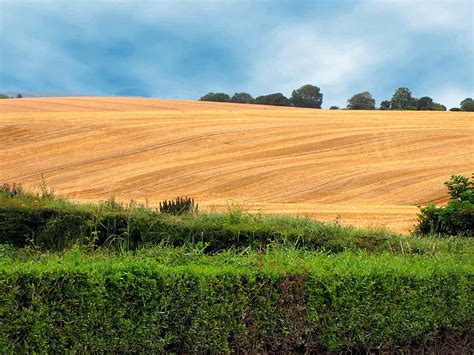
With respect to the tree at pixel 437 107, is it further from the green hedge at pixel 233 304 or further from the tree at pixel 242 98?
the green hedge at pixel 233 304

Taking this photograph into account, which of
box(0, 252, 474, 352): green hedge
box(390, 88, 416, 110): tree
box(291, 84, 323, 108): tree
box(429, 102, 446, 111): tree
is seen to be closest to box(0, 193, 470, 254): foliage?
box(0, 252, 474, 352): green hedge

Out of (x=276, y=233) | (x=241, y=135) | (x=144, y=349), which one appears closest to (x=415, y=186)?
(x=241, y=135)

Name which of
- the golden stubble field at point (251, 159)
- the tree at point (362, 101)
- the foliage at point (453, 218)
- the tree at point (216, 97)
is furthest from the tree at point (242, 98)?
the foliage at point (453, 218)

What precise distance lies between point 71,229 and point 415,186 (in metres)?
17.6

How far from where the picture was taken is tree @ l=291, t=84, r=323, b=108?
8194 centimetres

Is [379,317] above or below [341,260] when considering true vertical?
below

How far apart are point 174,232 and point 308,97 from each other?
246 ft

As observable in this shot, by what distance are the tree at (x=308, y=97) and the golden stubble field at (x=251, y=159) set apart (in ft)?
136

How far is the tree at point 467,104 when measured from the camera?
71.1 metres

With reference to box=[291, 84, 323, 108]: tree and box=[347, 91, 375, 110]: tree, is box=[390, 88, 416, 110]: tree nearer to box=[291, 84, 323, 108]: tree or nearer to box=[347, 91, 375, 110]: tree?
box=[347, 91, 375, 110]: tree

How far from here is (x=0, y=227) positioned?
9352mm

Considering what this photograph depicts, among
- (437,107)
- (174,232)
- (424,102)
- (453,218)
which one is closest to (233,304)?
(174,232)

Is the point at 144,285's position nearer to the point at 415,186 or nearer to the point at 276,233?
the point at 276,233

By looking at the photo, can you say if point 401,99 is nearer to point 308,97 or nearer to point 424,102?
point 424,102
